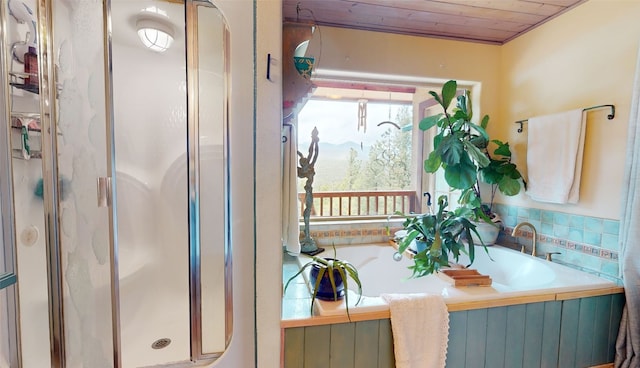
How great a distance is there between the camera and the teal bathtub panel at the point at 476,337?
135 cm

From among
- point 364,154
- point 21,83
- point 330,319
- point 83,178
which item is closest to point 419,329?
point 330,319

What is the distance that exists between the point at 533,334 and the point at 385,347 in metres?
0.83

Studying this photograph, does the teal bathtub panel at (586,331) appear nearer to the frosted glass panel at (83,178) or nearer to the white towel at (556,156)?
the white towel at (556,156)

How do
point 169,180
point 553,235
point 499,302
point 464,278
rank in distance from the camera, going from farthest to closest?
point 169,180 → point 553,235 → point 464,278 → point 499,302

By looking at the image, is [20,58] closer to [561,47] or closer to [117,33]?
[117,33]

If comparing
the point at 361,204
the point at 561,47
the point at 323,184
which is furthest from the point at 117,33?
the point at 561,47

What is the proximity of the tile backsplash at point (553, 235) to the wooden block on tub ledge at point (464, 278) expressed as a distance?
690mm

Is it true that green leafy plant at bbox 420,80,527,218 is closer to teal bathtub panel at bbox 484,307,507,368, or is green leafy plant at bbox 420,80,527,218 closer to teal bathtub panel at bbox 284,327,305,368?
teal bathtub panel at bbox 484,307,507,368

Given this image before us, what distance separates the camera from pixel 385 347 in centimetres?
127

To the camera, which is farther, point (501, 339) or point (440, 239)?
point (440, 239)

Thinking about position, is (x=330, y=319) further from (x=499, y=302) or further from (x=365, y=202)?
(x=365, y=202)

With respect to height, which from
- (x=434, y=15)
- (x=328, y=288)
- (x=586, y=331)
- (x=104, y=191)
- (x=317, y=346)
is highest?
(x=434, y=15)

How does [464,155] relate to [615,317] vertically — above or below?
above

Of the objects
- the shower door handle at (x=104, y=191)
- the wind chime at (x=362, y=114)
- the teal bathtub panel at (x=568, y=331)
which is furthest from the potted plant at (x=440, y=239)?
the shower door handle at (x=104, y=191)
